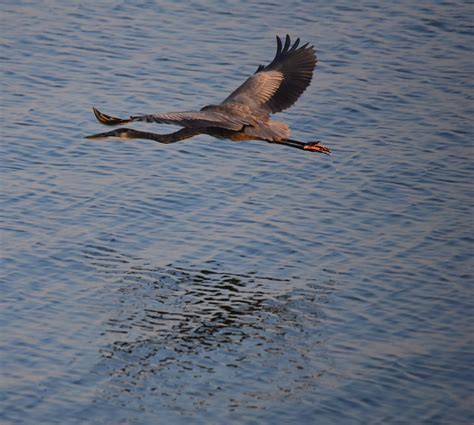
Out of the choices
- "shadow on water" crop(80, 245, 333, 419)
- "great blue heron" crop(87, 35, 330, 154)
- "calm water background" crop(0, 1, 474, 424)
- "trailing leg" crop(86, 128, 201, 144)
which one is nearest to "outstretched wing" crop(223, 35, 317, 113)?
"great blue heron" crop(87, 35, 330, 154)

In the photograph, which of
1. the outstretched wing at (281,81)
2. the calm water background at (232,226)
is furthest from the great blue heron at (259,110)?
the calm water background at (232,226)

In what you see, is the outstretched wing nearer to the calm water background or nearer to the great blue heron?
the great blue heron

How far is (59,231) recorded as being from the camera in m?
15.4

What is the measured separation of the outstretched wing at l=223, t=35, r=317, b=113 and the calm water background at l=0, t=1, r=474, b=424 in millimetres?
1522

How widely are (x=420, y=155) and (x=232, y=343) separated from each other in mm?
6382

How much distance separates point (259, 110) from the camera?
15.4m

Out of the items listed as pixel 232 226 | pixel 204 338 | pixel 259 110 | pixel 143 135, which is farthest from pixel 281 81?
pixel 204 338

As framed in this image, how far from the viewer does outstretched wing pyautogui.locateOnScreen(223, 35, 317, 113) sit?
1572 cm

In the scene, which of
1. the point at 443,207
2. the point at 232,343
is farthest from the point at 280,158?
the point at 232,343

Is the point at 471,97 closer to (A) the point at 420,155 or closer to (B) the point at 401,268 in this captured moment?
(A) the point at 420,155

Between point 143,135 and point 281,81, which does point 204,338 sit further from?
point 281,81

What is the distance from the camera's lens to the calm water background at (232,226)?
12.0m

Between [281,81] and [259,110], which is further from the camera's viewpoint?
[281,81]

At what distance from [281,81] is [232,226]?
2.01 metres
